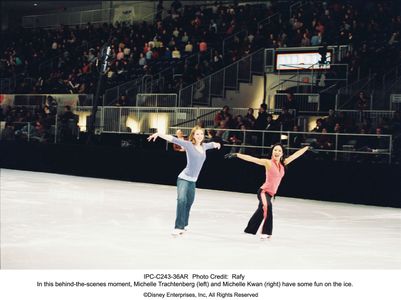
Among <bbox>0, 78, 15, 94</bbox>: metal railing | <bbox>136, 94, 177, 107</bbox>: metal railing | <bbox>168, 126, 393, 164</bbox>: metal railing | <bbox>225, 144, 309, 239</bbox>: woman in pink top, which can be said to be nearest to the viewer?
<bbox>225, 144, 309, 239</bbox>: woman in pink top

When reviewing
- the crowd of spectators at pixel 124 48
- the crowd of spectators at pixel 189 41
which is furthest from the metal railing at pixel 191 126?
the crowd of spectators at pixel 124 48

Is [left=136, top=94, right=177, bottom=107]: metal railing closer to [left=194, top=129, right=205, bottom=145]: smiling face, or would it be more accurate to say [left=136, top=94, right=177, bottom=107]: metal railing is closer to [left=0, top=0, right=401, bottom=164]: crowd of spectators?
[left=0, top=0, right=401, bottom=164]: crowd of spectators

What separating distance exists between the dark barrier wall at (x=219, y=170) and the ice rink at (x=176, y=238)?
635mm

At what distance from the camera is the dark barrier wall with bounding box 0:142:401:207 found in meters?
16.5

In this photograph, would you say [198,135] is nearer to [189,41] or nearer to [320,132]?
[320,132]

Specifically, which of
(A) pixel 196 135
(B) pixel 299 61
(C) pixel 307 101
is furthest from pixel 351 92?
(A) pixel 196 135

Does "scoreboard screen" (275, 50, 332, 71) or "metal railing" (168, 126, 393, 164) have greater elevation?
"scoreboard screen" (275, 50, 332, 71)

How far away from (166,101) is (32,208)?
11621 mm

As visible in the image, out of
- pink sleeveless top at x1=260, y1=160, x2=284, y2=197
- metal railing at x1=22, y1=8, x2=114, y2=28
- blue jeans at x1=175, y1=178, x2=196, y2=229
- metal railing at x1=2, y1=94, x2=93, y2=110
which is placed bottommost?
blue jeans at x1=175, y1=178, x2=196, y2=229

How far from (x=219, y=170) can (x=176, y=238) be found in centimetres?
949

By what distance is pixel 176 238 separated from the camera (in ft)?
32.2

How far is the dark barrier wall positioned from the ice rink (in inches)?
25.0

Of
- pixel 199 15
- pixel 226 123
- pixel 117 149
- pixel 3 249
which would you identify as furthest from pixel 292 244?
pixel 199 15

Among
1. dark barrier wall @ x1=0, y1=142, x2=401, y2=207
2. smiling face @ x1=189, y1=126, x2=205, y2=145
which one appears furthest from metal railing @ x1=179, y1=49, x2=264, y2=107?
smiling face @ x1=189, y1=126, x2=205, y2=145
